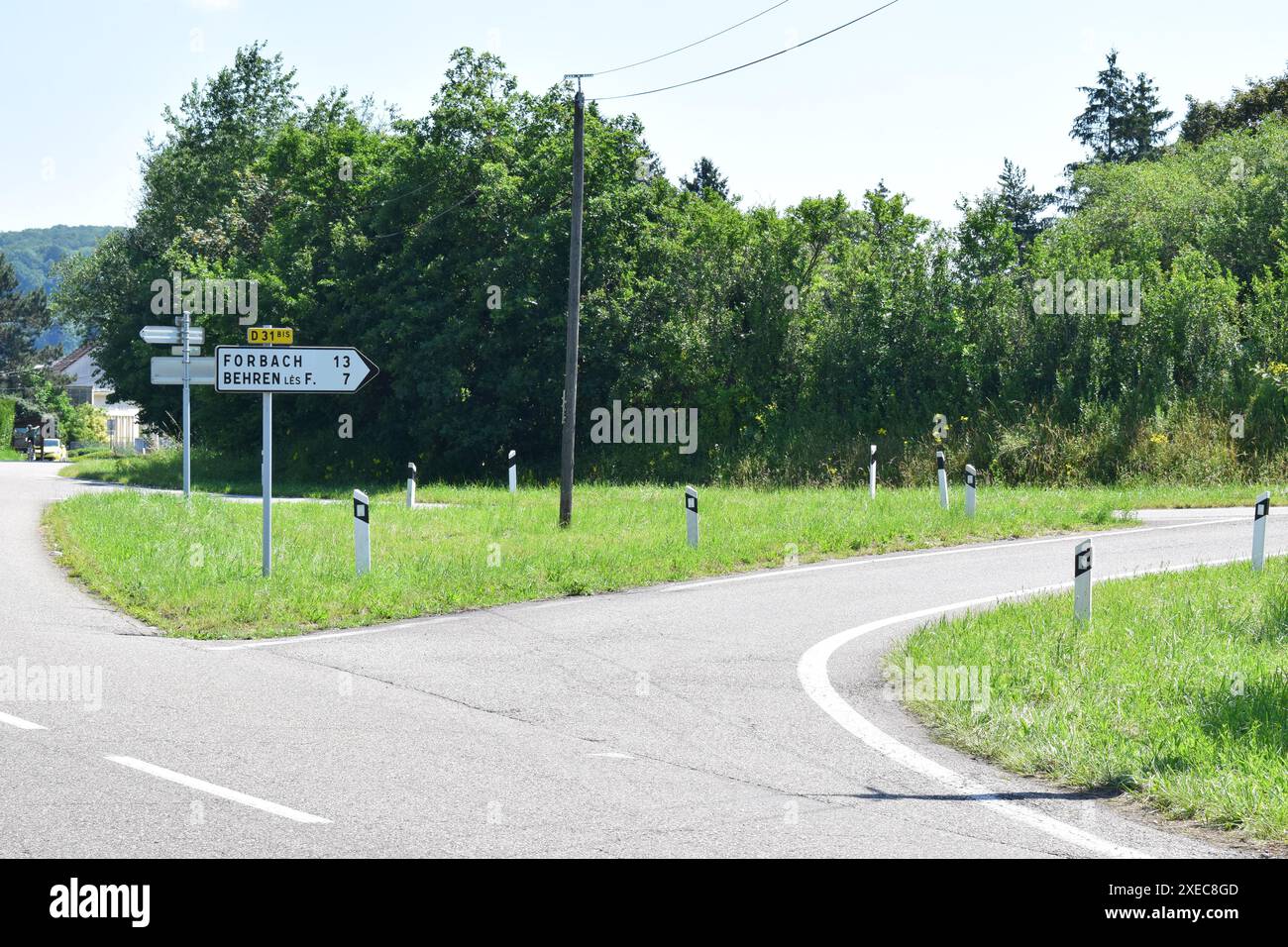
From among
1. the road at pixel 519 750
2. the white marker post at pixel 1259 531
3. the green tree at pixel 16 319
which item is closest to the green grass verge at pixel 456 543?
the road at pixel 519 750

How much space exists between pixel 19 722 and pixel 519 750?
10.5 ft

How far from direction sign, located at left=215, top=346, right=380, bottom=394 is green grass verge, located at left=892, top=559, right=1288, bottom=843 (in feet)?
22.8

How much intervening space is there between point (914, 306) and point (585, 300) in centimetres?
882

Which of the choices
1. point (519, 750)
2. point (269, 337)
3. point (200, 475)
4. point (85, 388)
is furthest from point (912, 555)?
point (85, 388)

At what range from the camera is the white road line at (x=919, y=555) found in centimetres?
1444

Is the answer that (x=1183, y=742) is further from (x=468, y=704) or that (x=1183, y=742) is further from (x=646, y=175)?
(x=646, y=175)

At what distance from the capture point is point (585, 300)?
33.1 metres

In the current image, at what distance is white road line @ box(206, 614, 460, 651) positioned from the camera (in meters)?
10.5

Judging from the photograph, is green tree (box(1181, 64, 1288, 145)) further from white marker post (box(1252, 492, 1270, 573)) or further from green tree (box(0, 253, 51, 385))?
green tree (box(0, 253, 51, 385))

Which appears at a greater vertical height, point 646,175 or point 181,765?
point 646,175

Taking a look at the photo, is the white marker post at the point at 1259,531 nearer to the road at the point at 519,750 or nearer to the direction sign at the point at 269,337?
the road at the point at 519,750

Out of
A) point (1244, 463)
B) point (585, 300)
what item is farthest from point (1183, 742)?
point (585, 300)

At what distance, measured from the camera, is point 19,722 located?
7.46 meters

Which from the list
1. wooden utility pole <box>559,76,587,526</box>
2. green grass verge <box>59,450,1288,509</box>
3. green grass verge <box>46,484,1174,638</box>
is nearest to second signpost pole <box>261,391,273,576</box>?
green grass verge <box>46,484,1174,638</box>
